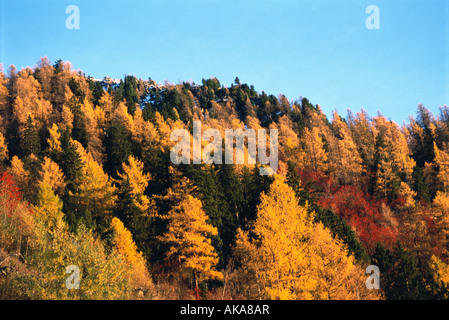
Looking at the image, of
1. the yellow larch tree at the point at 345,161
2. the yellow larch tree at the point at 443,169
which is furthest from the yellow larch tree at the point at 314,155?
the yellow larch tree at the point at 443,169

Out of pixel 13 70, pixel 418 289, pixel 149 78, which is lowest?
pixel 418 289

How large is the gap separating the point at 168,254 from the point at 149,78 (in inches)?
5977

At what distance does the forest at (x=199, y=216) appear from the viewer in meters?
26.5

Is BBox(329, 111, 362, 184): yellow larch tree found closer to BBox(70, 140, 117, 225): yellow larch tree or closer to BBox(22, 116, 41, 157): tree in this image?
BBox(70, 140, 117, 225): yellow larch tree

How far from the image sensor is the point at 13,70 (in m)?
103

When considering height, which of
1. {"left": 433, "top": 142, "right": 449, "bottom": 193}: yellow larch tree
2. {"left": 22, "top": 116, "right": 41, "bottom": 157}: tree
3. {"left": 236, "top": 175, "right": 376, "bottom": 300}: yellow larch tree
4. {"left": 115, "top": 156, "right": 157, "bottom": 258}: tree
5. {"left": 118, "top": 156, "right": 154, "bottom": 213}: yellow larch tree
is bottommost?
{"left": 236, "top": 175, "right": 376, "bottom": 300}: yellow larch tree

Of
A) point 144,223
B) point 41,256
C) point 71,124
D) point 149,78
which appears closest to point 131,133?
point 71,124

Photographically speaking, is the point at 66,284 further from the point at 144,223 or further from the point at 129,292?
the point at 144,223

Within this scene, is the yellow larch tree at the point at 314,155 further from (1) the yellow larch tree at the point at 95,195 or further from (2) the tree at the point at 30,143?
(2) the tree at the point at 30,143

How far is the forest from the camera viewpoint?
2646 centimetres

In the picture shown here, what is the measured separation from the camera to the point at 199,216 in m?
35.3

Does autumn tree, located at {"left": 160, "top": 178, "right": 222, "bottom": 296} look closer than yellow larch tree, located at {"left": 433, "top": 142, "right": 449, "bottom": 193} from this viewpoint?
Yes

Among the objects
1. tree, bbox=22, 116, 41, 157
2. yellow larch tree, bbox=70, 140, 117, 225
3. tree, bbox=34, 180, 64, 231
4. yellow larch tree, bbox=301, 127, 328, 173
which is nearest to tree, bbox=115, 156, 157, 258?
yellow larch tree, bbox=70, 140, 117, 225

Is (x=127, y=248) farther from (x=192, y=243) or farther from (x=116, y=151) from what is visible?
(x=116, y=151)
